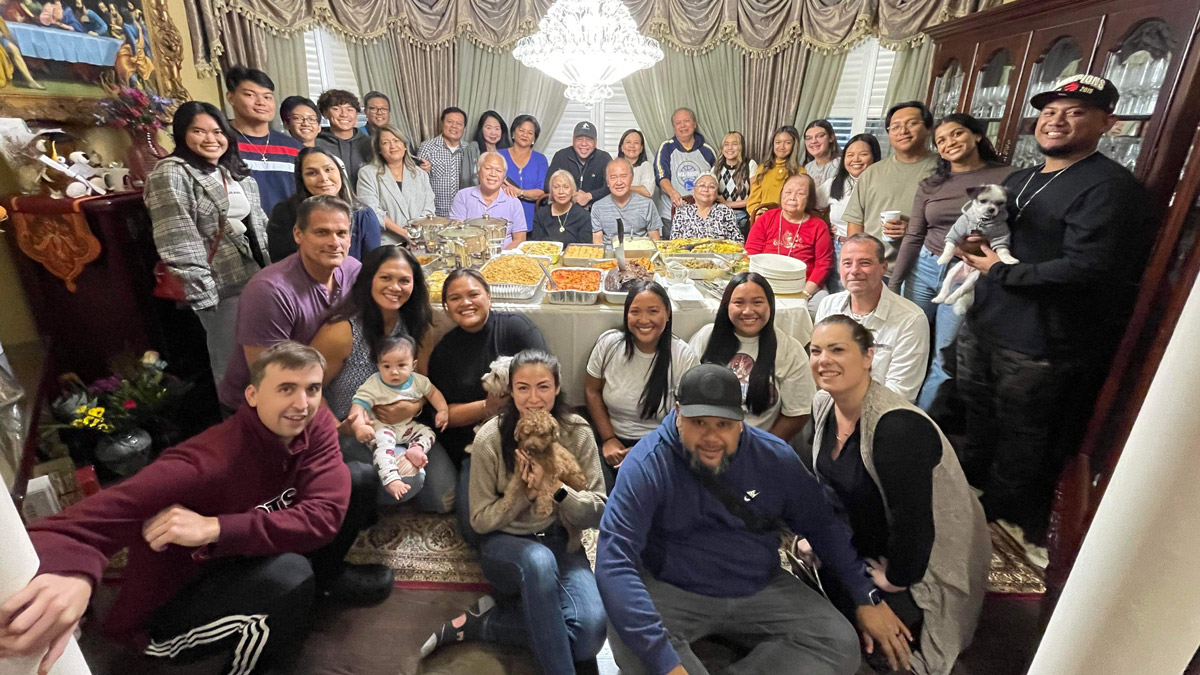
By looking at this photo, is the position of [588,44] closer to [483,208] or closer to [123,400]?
[483,208]

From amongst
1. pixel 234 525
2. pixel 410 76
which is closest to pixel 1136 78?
pixel 234 525

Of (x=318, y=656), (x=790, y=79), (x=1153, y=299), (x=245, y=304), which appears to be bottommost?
(x=318, y=656)

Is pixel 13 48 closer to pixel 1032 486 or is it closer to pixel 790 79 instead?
pixel 1032 486

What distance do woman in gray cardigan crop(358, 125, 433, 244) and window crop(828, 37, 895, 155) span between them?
4.12 meters

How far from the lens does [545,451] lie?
5.83ft

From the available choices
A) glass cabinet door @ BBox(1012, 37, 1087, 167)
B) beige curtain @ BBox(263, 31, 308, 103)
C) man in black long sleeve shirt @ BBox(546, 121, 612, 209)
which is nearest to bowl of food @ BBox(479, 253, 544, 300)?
man in black long sleeve shirt @ BBox(546, 121, 612, 209)

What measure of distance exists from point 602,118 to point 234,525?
5.20 meters

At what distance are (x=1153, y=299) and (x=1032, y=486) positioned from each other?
0.91 m

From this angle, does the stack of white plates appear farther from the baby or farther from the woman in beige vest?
the baby

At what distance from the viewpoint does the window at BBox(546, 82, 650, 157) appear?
18.5ft

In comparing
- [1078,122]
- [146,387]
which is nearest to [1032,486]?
[1078,122]

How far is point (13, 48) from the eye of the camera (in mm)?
2557

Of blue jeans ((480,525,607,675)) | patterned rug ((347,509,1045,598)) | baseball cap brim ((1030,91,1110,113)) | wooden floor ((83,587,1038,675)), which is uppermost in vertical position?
baseball cap brim ((1030,91,1110,113))

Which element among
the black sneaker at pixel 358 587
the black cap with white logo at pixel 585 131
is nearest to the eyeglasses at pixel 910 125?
the black cap with white logo at pixel 585 131
